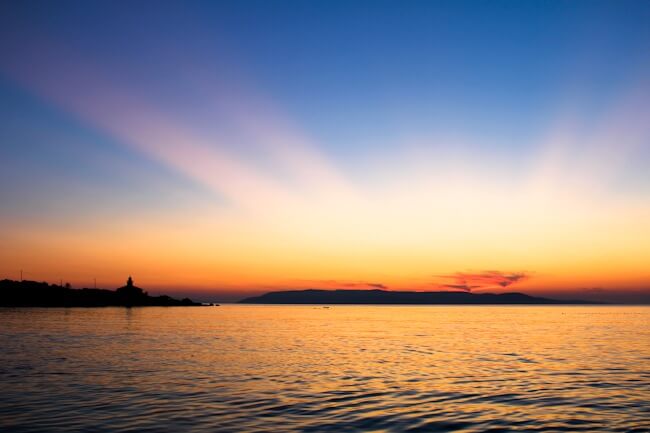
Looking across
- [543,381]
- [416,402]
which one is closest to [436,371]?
[543,381]

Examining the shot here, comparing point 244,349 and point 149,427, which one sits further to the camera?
point 244,349

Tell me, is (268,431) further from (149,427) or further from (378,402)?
(378,402)

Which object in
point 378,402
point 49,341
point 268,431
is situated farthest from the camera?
point 49,341

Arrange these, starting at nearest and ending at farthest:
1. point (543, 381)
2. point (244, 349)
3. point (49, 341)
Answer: point (543, 381)
point (244, 349)
point (49, 341)

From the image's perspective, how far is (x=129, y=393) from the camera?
1240 inches

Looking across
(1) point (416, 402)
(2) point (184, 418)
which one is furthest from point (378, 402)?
(2) point (184, 418)

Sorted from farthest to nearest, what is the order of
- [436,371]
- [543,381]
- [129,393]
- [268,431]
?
[436,371] → [543,381] → [129,393] → [268,431]

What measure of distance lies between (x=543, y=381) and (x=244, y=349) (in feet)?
111

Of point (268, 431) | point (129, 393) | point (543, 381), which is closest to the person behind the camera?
point (268, 431)

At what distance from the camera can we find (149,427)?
917 inches

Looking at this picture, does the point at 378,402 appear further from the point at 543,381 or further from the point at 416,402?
the point at 543,381

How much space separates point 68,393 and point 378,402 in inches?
735

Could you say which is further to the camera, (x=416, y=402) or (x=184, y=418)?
(x=416, y=402)

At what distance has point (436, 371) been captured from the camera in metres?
41.6
